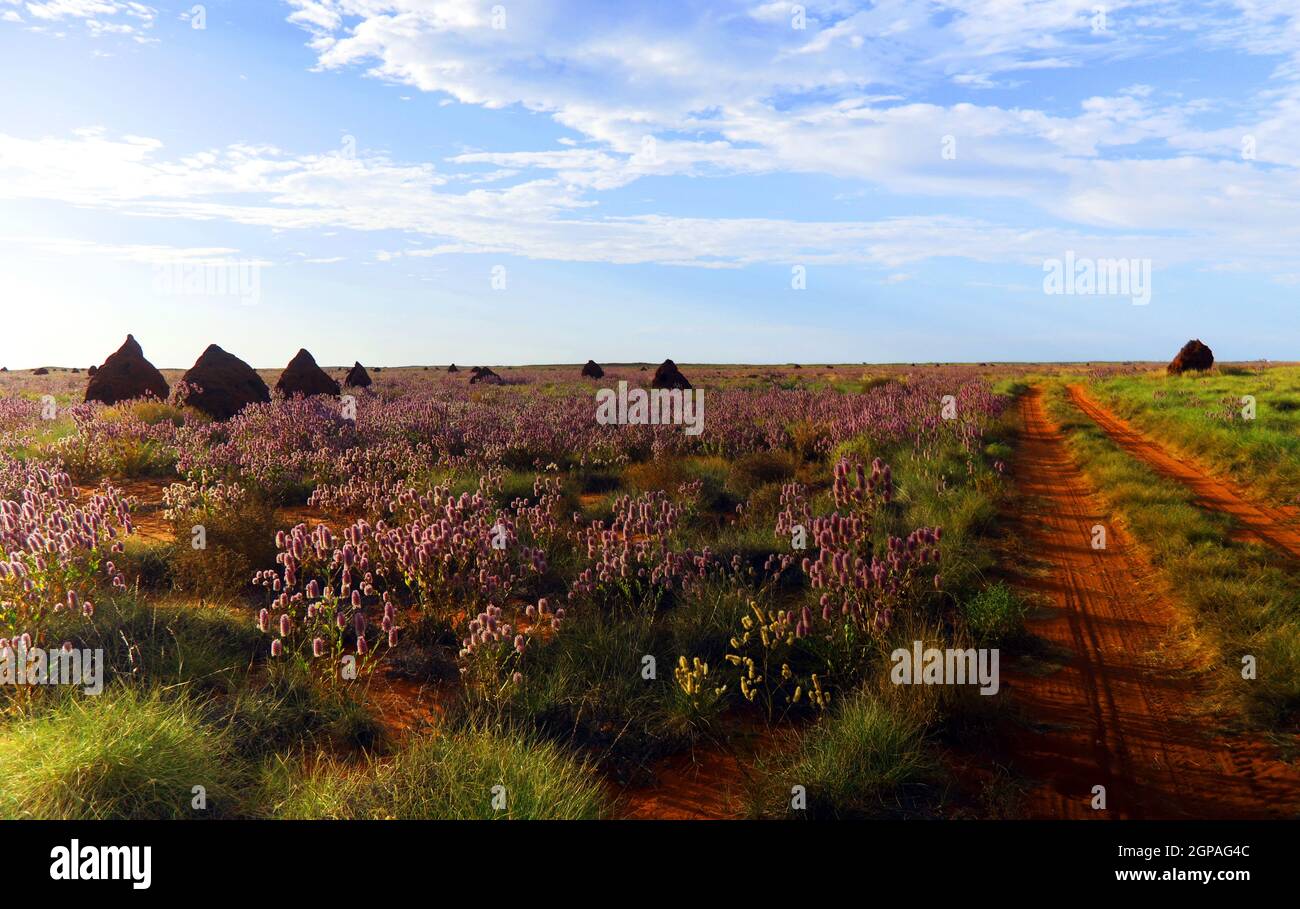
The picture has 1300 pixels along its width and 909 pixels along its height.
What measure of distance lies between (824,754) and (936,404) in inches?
610

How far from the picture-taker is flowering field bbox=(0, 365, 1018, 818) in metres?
3.17

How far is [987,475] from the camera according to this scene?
9.83 meters

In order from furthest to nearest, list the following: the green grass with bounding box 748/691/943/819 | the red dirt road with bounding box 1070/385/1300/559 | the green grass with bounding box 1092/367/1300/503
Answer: the green grass with bounding box 1092/367/1300/503, the red dirt road with bounding box 1070/385/1300/559, the green grass with bounding box 748/691/943/819

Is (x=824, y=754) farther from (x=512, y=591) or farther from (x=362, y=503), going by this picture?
(x=362, y=503)

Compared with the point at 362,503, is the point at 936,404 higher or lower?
higher

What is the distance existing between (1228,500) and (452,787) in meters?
10.5

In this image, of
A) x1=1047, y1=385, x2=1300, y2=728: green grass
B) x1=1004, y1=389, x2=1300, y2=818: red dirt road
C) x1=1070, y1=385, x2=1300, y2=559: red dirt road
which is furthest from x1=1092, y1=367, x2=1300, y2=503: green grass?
x1=1004, y1=389, x2=1300, y2=818: red dirt road

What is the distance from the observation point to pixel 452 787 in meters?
3.05

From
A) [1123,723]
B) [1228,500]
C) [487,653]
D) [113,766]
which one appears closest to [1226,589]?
[1123,723]

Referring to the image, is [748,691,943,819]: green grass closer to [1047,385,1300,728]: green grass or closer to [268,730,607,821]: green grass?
[268,730,607,821]: green grass

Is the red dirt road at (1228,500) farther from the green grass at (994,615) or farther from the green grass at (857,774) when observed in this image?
the green grass at (857,774)

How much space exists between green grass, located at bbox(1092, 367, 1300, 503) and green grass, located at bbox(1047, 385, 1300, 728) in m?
1.45

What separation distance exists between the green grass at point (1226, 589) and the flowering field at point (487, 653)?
1287 millimetres
